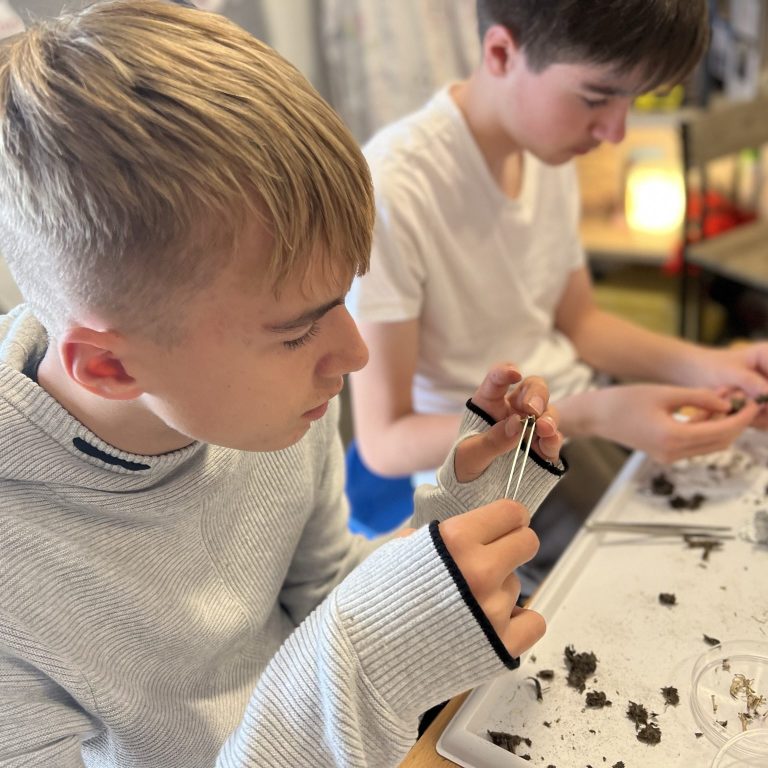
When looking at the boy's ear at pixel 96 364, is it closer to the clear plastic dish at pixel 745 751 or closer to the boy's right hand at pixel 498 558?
the boy's right hand at pixel 498 558

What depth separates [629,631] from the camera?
0.70 metres

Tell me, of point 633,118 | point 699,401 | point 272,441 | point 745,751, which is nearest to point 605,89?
point 699,401

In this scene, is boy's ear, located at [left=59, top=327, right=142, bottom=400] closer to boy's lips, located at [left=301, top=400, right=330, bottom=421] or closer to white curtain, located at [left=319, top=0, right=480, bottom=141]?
boy's lips, located at [left=301, top=400, right=330, bottom=421]

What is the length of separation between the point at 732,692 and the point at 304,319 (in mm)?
461

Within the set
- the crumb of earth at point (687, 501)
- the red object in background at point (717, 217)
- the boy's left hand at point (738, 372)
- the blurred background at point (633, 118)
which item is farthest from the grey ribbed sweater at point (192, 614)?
the red object in background at point (717, 217)

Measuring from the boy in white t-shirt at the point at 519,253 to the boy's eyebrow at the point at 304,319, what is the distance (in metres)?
0.43

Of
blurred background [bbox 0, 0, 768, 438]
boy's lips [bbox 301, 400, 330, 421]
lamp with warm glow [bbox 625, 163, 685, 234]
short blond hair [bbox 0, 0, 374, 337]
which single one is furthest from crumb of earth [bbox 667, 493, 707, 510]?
lamp with warm glow [bbox 625, 163, 685, 234]

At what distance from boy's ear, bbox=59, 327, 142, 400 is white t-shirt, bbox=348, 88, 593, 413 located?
49 cm

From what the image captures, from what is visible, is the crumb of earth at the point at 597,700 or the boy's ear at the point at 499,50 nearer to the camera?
the crumb of earth at the point at 597,700

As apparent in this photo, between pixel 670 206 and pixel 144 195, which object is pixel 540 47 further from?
pixel 670 206

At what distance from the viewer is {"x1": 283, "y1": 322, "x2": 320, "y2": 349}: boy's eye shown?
0.57 m

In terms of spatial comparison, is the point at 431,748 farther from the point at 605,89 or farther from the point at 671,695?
the point at 605,89

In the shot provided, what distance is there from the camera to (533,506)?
2.34 feet

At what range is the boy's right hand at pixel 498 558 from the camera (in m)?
0.55
